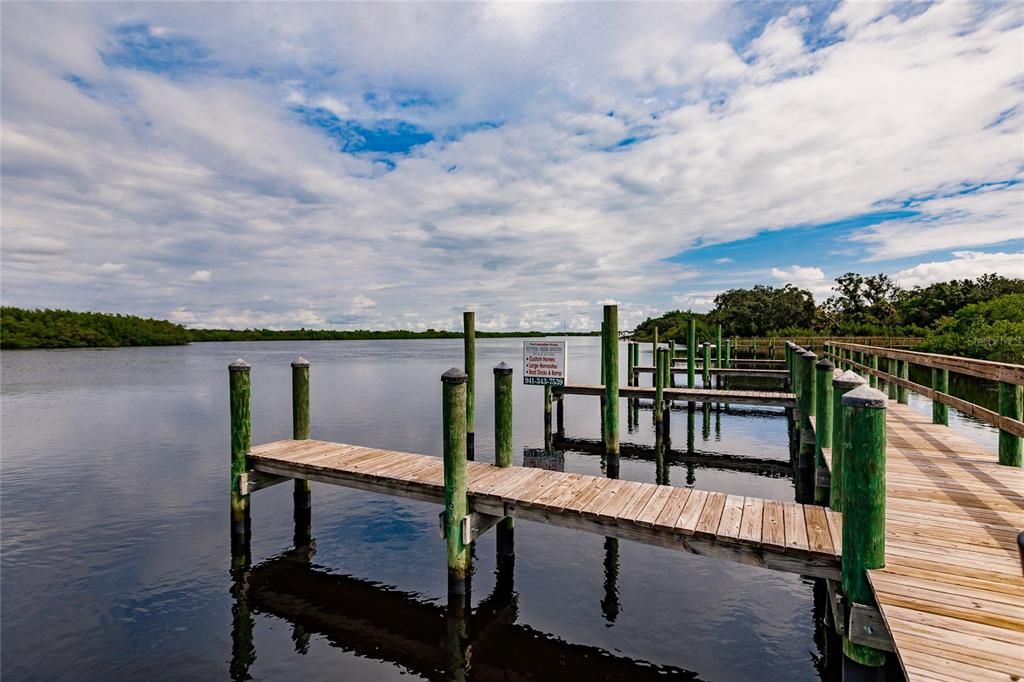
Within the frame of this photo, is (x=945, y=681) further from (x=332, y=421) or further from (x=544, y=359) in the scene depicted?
(x=332, y=421)

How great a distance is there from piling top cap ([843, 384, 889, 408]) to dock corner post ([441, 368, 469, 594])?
14.0 ft

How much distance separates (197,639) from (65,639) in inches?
69.5

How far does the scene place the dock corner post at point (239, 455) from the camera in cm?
906

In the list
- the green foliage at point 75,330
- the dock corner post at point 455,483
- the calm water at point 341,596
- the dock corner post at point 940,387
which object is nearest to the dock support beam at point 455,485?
the dock corner post at point 455,483

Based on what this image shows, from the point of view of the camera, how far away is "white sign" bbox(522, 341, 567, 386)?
13004 millimetres

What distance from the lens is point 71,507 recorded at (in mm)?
11766

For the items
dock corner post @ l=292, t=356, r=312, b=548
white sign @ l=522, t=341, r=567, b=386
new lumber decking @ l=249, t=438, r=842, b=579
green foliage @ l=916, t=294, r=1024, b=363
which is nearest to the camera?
new lumber decking @ l=249, t=438, r=842, b=579

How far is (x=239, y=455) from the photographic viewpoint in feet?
29.9

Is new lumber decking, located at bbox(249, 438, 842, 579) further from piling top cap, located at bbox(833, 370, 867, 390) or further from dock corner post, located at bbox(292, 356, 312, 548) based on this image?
piling top cap, located at bbox(833, 370, 867, 390)

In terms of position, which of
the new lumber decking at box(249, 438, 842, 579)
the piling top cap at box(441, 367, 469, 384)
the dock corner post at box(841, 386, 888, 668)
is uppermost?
the piling top cap at box(441, 367, 469, 384)

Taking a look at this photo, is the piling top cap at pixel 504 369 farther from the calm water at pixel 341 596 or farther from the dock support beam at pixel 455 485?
the calm water at pixel 341 596

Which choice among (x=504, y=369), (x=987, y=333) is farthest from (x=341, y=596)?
(x=987, y=333)

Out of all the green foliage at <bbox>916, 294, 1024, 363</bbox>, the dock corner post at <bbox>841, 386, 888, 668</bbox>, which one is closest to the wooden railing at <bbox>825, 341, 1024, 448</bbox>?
the dock corner post at <bbox>841, 386, 888, 668</bbox>

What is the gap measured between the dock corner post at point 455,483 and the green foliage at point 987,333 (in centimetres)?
3837
